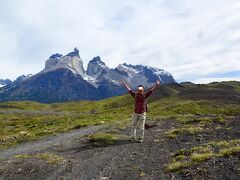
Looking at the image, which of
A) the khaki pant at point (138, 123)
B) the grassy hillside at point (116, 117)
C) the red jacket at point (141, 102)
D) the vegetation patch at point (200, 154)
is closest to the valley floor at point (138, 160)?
the vegetation patch at point (200, 154)

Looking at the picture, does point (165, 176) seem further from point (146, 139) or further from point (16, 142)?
point (16, 142)

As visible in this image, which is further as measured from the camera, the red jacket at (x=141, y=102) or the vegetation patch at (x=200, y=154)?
the red jacket at (x=141, y=102)

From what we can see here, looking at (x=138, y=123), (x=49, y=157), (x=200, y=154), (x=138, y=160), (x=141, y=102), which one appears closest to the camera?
(x=200, y=154)

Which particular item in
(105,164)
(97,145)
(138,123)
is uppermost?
(138,123)

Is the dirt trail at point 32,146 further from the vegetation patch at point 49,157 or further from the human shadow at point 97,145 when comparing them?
the human shadow at point 97,145

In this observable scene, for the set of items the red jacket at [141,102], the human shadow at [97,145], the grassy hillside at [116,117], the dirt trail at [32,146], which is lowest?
the dirt trail at [32,146]

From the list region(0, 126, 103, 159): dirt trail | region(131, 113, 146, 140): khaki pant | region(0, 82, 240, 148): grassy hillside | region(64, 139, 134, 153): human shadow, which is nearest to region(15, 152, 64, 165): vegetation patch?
region(64, 139, 134, 153): human shadow

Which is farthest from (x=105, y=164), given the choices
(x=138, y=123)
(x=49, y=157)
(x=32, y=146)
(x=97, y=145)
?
(x=32, y=146)

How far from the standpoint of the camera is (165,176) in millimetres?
16688

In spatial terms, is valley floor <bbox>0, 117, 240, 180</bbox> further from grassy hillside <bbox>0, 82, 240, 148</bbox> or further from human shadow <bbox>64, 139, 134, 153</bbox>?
grassy hillside <bbox>0, 82, 240, 148</bbox>

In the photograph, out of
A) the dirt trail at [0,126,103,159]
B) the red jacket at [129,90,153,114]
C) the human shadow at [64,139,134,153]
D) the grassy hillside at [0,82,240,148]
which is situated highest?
the red jacket at [129,90,153,114]

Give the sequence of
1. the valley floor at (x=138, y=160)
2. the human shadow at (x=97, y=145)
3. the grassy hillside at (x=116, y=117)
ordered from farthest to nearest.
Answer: the grassy hillside at (x=116, y=117)
the human shadow at (x=97, y=145)
the valley floor at (x=138, y=160)

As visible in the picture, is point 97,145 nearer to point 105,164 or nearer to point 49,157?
point 49,157

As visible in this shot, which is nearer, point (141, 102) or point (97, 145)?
point (141, 102)
